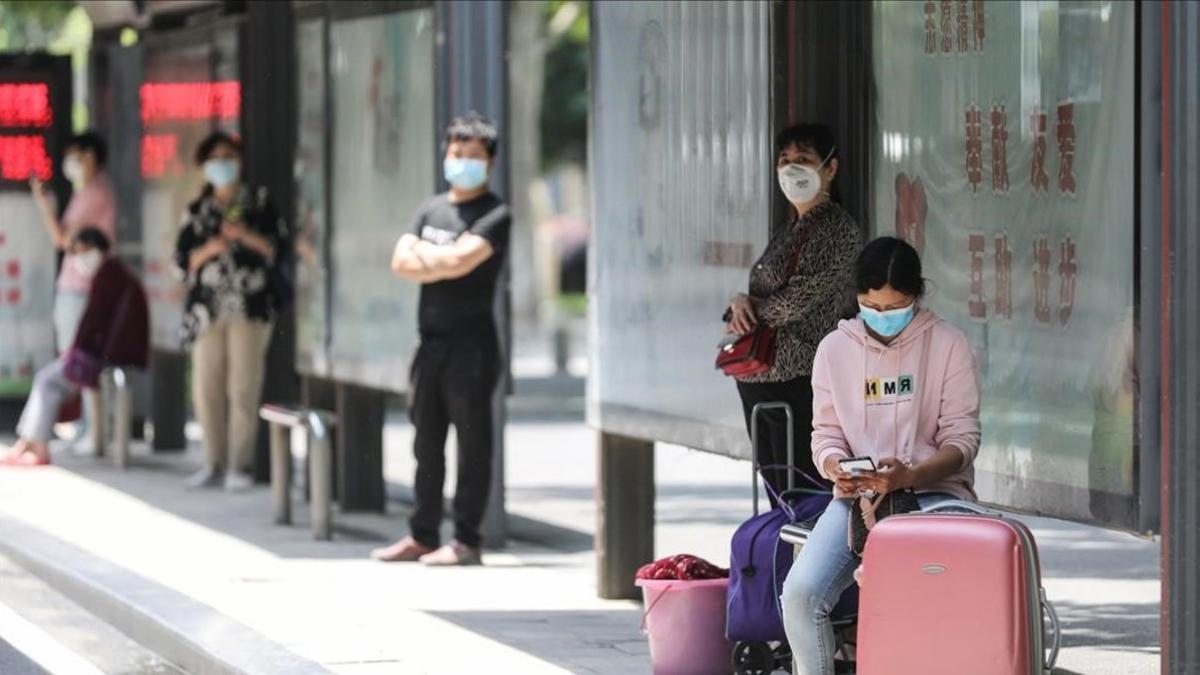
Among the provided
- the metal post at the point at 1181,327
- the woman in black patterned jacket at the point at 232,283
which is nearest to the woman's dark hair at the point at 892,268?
the metal post at the point at 1181,327

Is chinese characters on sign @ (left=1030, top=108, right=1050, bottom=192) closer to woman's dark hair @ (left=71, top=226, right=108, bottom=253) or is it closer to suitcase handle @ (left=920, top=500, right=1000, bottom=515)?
suitcase handle @ (left=920, top=500, right=1000, bottom=515)

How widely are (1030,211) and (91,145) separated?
→ 10.5 meters

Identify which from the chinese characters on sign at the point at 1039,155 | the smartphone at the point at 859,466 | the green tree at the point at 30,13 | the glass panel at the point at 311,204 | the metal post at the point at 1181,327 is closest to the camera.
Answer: the metal post at the point at 1181,327

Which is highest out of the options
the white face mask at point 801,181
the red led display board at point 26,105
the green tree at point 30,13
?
the green tree at point 30,13

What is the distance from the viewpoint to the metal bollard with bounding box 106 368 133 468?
16.4 metres

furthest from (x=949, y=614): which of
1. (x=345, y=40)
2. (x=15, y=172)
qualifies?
(x=15, y=172)

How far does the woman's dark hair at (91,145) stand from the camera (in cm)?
1728

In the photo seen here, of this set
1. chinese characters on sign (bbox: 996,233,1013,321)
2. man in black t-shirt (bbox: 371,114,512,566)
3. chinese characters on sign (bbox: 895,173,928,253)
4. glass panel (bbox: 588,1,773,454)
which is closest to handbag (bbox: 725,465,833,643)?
chinese characters on sign (bbox: 996,233,1013,321)

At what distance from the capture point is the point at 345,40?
14.4 metres

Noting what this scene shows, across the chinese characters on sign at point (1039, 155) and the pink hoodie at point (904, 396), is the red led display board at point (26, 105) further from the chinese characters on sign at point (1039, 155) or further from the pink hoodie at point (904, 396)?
the pink hoodie at point (904, 396)

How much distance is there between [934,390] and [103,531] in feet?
22.4

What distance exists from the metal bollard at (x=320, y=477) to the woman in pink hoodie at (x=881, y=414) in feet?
18.8

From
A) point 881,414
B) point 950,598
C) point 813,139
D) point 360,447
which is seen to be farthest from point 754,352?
point 360,447

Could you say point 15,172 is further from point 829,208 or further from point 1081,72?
point 1081,72
